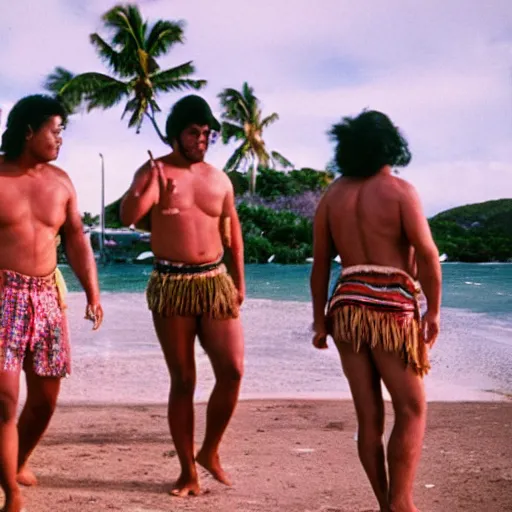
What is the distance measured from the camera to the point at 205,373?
927cm

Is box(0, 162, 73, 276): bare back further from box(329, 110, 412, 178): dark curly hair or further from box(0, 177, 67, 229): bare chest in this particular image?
box(329, 110, 412, 178): dark curly hair

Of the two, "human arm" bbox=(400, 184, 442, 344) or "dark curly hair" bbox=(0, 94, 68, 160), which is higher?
"dark curly hair" bbox=(0, 94, 68, 160)

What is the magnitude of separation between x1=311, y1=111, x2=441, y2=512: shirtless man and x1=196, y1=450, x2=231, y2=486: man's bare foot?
42.6 inches

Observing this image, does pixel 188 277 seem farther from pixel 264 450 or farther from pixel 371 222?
pixel 264 450

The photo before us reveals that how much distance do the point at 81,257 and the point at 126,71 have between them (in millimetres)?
33287

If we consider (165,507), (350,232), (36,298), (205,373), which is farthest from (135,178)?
(205,373)

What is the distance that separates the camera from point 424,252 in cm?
334

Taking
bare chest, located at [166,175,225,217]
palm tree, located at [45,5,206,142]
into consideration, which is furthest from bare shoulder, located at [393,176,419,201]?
palm tree, located at [45,5,206,142]

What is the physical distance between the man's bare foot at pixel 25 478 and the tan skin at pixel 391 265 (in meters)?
1.74

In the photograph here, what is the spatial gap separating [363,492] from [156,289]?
1.43 m

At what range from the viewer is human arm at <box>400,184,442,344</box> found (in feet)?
10.9

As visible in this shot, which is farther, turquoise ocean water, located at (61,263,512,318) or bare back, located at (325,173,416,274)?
turquoise ocean water, located at (61,263,512,318)

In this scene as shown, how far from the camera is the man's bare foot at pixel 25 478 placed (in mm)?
4230

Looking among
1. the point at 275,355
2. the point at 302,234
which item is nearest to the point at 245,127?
the point at 302,234
